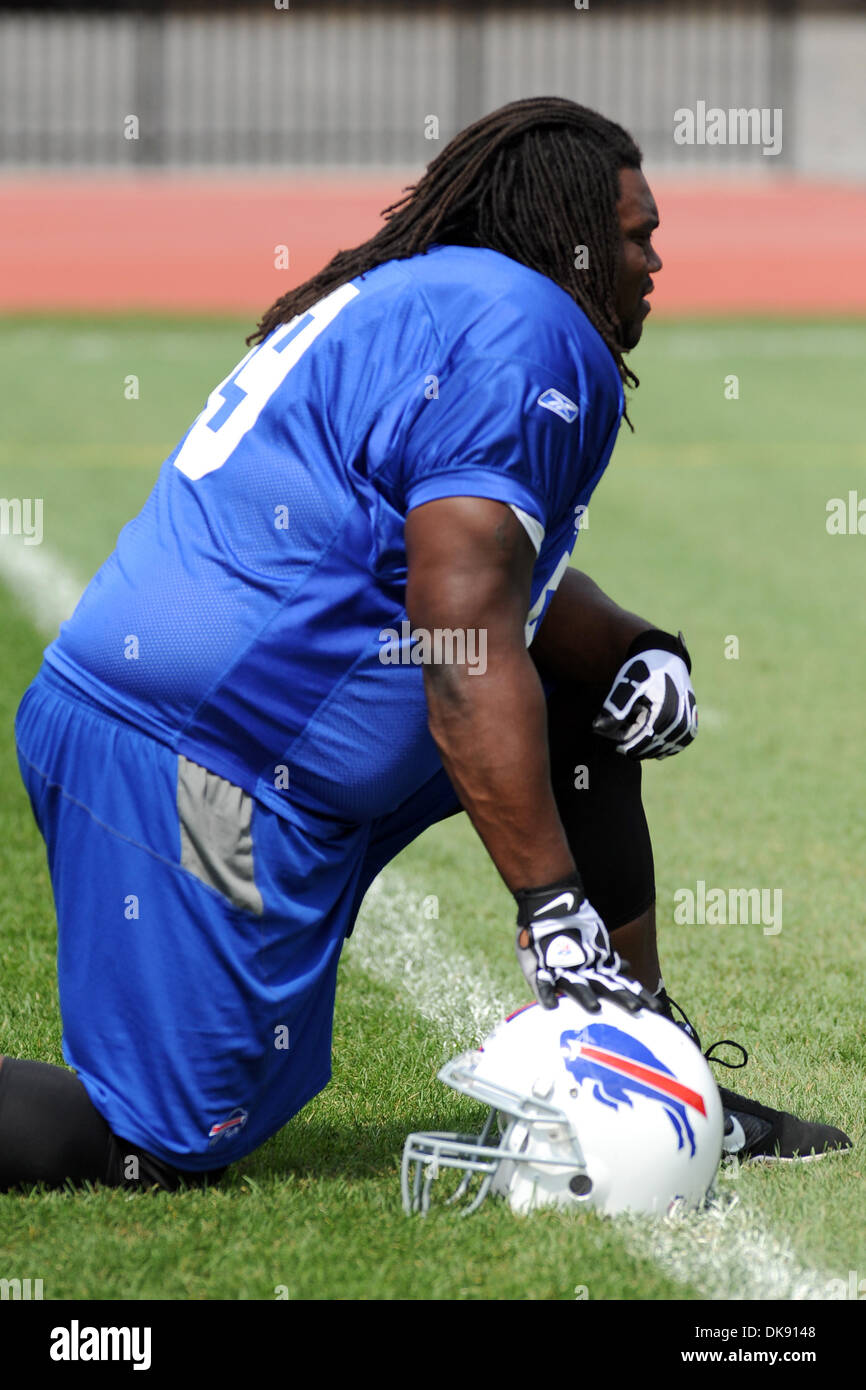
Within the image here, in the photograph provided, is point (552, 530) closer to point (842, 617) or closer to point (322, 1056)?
point (322, 1056)

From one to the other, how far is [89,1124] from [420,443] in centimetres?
117

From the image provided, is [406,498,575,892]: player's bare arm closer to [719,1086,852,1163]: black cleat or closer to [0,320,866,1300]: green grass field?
[0,320,866,1300]: green grass field

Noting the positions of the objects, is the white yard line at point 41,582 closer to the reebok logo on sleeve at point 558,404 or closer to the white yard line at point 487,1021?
the white yard line at point 487,1021

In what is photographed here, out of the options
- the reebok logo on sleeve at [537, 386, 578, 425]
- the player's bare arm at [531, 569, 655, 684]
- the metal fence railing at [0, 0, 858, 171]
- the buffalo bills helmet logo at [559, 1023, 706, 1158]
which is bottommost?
the buffalo bills helmet logo at [559, 1023, 706, 1158]

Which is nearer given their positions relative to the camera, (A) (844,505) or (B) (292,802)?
(B) (292,802)

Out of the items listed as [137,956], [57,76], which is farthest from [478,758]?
[57,76]

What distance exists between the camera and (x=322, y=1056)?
3102 mm

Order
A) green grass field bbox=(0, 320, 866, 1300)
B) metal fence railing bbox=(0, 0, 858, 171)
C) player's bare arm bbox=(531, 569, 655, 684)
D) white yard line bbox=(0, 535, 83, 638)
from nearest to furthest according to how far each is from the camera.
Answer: green grass field bbox=(0, 320, 866, 1300)
player's bare arm bbox=(531, 569, 655, 684)
white yard line bbox=(0, 535, 83, 638)
metal fence railing bbox=(0, 0, 858, 171)

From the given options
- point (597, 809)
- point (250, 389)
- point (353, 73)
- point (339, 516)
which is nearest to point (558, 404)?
point (339, 516)

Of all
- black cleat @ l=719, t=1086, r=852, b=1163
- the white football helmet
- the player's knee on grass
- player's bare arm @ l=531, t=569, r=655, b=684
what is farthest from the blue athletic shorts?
black cleat @ l=719, t=1086, r=852, b=1163

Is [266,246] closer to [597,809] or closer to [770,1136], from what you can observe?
[597,809]

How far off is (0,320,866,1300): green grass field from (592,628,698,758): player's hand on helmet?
725 millimetres

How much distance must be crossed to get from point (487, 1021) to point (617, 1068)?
4.01 ft

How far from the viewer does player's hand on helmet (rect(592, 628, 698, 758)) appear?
3.18 m
